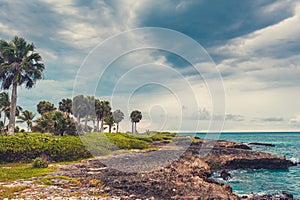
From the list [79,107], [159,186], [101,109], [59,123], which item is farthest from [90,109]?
[159,186]

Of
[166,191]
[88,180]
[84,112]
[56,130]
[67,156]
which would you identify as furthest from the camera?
[84,112]

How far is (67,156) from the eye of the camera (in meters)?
44.1

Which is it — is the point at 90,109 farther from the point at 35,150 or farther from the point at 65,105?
the point at 35,150

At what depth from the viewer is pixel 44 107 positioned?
9931 centimetres

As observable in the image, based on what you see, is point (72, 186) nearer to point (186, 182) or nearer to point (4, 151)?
point (186, 182)

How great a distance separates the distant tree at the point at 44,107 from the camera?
326 ft

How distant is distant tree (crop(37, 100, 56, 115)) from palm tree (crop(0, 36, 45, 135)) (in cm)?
4810

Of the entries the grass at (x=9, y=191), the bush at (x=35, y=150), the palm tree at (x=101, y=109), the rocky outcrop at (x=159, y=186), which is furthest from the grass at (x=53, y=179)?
the palm tree at (x=101, y=109)

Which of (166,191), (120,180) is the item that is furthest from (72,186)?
(166,191)

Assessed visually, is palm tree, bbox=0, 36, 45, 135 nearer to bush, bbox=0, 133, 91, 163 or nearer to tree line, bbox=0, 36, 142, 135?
tree line, bbox=0, 36, 142, 135

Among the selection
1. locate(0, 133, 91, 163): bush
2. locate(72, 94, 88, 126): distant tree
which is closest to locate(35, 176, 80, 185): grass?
locate(0, 133, 91, 163): bush

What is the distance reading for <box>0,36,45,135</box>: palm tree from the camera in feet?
167

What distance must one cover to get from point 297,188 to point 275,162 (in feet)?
58.8

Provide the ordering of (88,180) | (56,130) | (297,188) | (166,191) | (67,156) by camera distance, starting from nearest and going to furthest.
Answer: (166,191) < (88,180) < (297,188) < (67,156) < (56,130)
